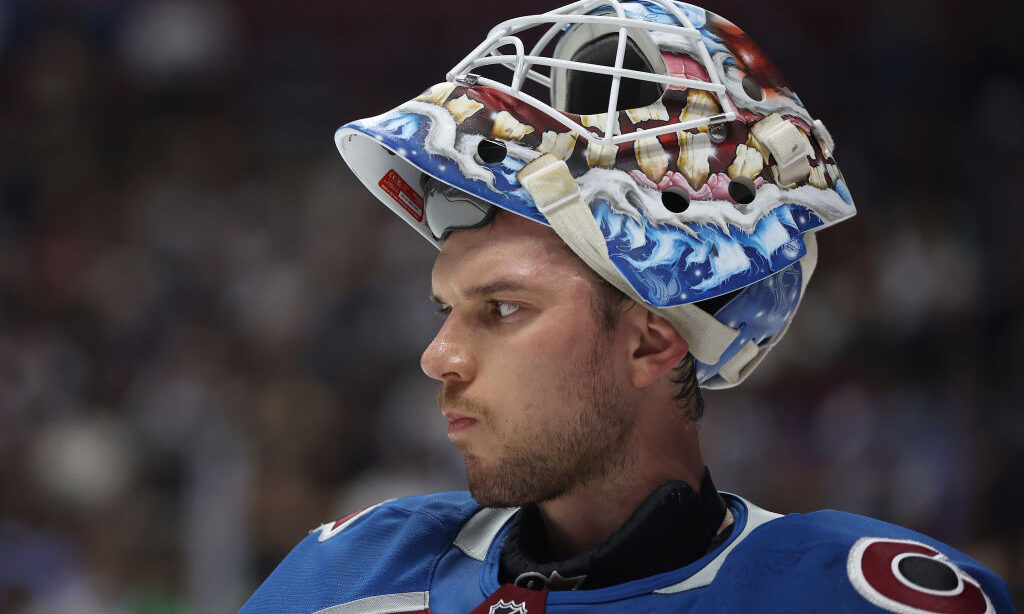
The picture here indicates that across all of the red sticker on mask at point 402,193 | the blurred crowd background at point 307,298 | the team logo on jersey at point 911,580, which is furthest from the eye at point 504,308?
the blurred crowd background at point 307,298

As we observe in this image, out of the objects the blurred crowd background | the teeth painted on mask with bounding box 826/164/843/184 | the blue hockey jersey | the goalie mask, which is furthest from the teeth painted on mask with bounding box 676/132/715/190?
the blurred crowd background

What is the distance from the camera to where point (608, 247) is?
4.67 ft

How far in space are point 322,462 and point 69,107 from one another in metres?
2.21

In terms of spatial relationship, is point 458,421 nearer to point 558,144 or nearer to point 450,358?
point 450,358

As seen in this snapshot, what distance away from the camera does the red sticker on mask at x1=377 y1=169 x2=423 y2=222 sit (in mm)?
1764

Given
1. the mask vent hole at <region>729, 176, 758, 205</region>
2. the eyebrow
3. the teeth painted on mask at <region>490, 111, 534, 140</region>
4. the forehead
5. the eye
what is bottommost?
the eye

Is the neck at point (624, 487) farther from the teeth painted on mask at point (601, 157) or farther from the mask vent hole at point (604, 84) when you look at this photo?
the mask vent hole at point (604, 84)

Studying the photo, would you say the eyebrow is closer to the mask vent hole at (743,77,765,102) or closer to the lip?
the lip

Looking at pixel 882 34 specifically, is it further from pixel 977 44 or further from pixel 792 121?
pixel 792 121

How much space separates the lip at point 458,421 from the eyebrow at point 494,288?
0.16m

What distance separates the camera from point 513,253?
59.6 inches

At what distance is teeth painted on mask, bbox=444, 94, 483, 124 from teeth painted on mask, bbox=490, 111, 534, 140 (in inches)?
1.3

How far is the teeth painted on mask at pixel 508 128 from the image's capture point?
1493 mm

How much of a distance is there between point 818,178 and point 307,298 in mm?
3186
